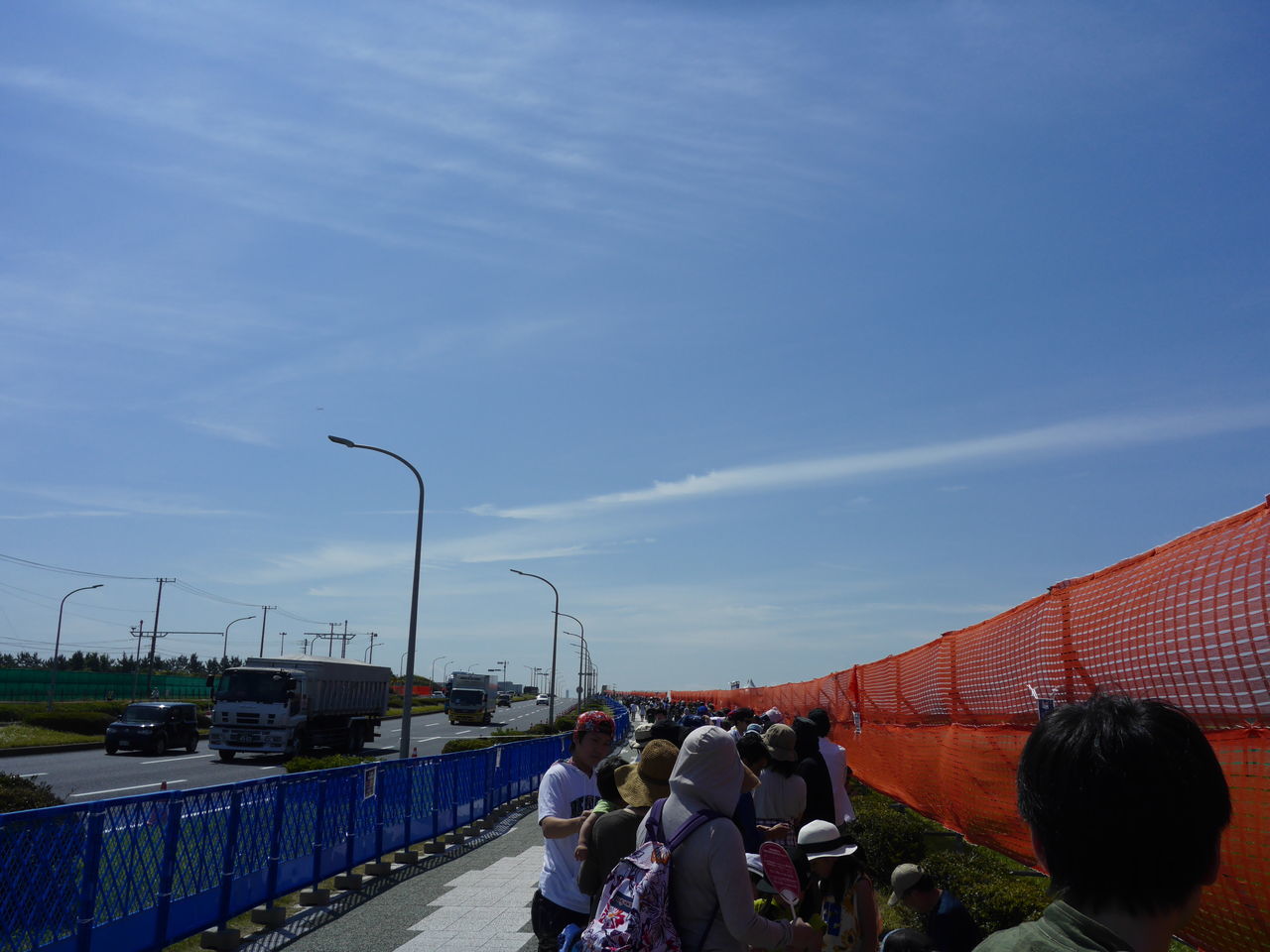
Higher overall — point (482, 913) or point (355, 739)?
point (355, 739)

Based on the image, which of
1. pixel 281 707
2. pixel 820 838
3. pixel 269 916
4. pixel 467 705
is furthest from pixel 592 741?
pixel 467 705

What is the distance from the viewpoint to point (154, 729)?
34.1 m

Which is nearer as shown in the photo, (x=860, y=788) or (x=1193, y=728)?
(x=1193, y=728)

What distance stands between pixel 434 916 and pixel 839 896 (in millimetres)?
6111

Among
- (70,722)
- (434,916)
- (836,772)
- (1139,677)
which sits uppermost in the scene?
(1139,677)

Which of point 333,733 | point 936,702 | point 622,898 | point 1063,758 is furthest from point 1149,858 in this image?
point 333,733

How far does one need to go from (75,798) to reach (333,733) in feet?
51.2

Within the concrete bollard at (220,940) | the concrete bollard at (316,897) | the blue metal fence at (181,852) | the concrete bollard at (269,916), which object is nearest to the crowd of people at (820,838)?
the blue metal fence at (181,852)

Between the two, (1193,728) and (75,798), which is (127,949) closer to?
(1193,728)

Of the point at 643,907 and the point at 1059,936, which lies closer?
the point at 1059,936

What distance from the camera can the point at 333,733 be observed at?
35.8 m

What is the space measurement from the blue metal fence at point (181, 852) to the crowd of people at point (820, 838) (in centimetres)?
359

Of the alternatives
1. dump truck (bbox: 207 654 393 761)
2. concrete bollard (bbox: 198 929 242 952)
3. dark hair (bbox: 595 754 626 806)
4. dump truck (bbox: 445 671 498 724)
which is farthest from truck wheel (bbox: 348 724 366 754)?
dark hair (bbox: 595 754 626 806)

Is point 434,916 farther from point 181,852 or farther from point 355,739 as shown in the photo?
point 355,739
